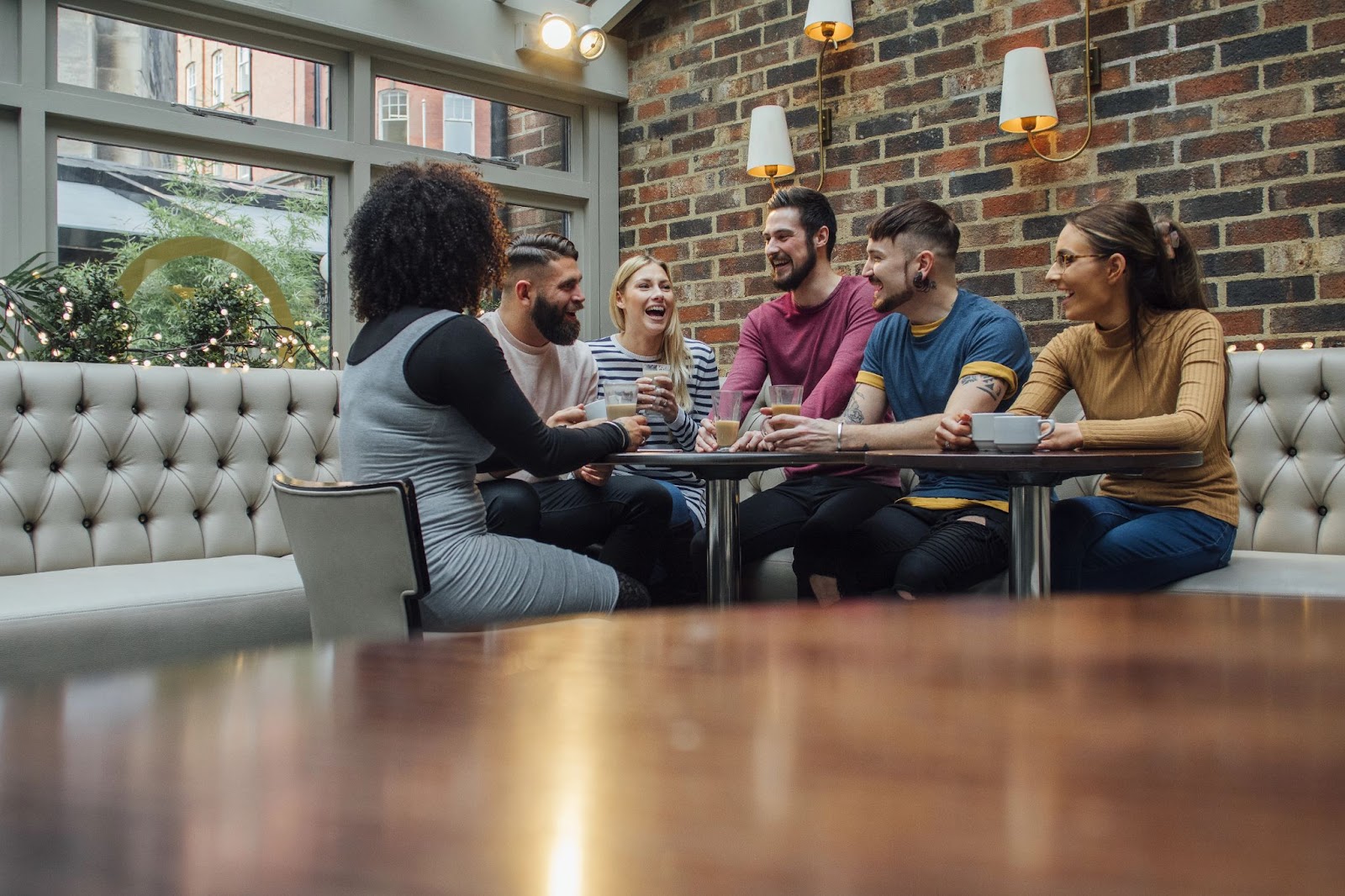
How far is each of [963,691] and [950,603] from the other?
0.11 m

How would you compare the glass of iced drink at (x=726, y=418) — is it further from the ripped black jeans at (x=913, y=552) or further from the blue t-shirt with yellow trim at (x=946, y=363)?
the blue t-shirt with yellow trim at (x=946, y=363)

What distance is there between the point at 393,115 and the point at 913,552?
136 inches

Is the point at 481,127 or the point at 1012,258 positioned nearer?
the point at 1012,258

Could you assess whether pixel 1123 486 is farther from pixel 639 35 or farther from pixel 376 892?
pixel 639 35

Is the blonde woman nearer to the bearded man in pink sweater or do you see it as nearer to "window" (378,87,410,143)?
the bearded man in pink sweater

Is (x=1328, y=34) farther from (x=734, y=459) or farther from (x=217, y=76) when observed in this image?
(x=217, y=76)

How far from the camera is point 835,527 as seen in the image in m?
2.47

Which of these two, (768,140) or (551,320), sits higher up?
(768,140)

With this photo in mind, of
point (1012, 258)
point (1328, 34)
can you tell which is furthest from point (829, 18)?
point (1328, 34)

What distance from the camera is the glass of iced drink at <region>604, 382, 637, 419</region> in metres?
2.20

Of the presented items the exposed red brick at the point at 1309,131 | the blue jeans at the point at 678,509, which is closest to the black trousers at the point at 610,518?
the blue jeans at the point at 678,509

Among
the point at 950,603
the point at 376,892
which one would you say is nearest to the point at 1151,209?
the point at 950,603

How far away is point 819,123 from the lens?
4.27 metres

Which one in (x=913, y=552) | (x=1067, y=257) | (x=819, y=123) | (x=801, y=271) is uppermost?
(x=819, y=123)
